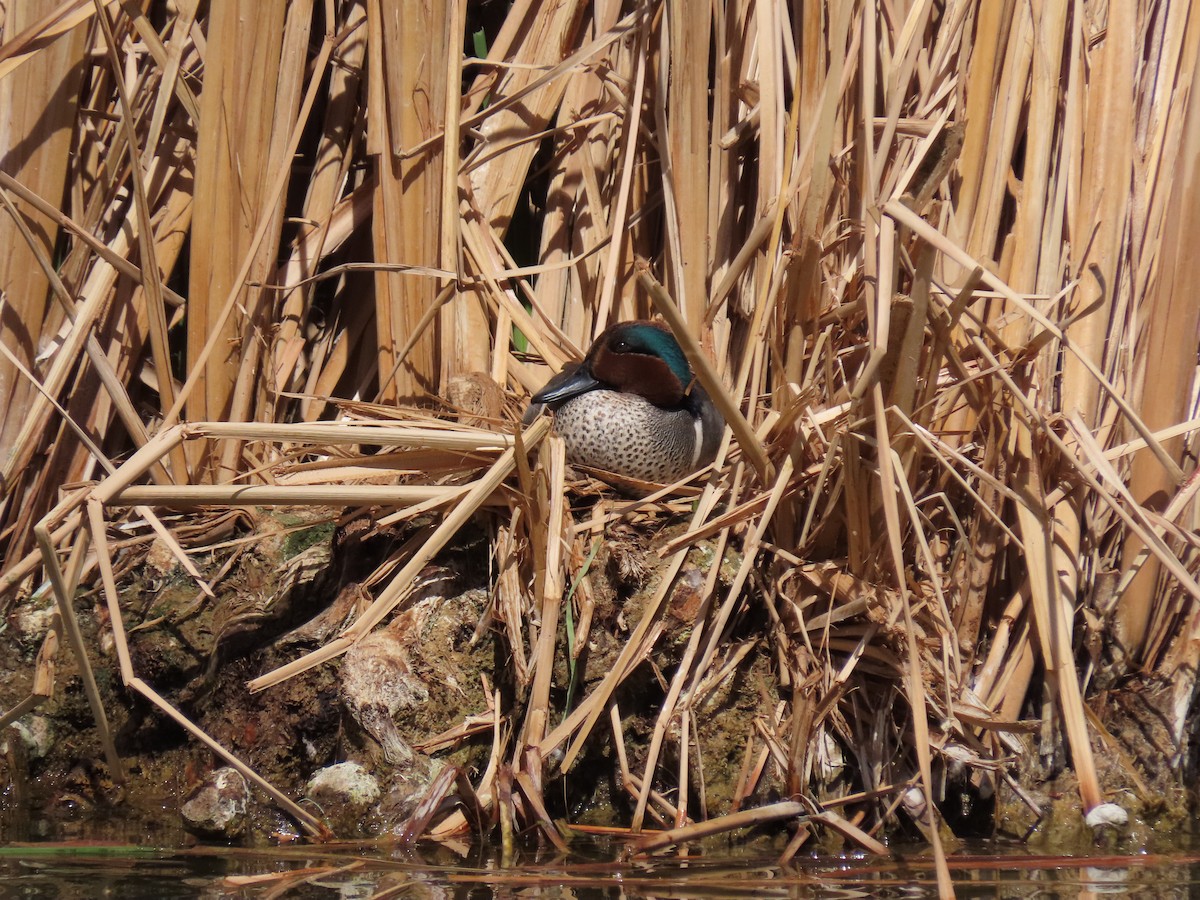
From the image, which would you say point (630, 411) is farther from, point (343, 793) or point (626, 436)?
point (343, 793)

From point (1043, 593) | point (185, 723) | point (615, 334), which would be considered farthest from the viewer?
point (615, 334)

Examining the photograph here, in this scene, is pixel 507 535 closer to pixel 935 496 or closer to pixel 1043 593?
pixel 935 496

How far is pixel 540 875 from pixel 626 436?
1.29m

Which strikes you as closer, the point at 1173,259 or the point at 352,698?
the point at 352,698

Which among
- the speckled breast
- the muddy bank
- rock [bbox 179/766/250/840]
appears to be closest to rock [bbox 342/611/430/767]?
the muddy bank

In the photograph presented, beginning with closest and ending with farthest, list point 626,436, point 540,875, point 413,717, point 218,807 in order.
Answer: point 540,875 < point 218,807 < point 413,717 < point 626,436

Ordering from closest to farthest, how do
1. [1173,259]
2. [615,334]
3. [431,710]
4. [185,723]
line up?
[185,723] → [431,710] → [1173,259] → [615,334]

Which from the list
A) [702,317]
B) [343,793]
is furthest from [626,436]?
[343,793]

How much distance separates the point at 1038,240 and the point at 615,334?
1028mm

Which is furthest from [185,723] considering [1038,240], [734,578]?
[1038,240]

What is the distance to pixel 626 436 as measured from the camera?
2922mm

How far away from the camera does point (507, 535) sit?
2.42m

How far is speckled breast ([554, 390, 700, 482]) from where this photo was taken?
2.92 metres

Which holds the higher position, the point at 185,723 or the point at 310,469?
the point at 310,469
